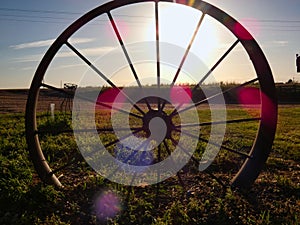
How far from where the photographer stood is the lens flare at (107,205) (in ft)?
12.8

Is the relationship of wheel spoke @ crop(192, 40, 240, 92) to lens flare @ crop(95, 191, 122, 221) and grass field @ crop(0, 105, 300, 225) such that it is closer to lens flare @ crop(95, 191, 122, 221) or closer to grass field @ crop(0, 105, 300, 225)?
grass field @ crop(0, 105, 300, 225)

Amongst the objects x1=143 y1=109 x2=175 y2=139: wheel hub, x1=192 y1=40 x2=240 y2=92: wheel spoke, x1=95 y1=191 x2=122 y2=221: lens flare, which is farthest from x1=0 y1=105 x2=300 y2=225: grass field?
x1=192 y1=40 x2=240 y2=92: wheel spoke

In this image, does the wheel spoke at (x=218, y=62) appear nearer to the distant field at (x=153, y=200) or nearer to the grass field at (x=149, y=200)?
the grass field at (x=149, y=200)

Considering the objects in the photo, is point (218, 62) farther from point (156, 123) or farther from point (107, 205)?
point (107, 205)

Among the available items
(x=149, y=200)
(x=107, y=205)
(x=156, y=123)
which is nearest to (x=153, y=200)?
(x=149, y=200)

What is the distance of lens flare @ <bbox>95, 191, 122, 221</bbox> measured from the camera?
3895 mm

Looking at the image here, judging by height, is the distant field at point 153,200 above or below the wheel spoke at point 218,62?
below

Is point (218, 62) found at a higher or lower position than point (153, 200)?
higher

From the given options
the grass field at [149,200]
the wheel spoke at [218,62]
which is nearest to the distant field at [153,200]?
the grass field at [149,200]

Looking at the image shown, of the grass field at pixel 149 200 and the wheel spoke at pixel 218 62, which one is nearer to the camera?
the grass field at pixel 149 200

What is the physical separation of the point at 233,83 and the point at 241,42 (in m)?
26.2

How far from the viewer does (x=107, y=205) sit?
4.09 metres

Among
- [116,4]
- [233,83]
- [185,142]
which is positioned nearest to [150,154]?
[185,142]

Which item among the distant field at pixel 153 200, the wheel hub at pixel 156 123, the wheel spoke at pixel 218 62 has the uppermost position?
the wheel spoke at pixel 218 62
